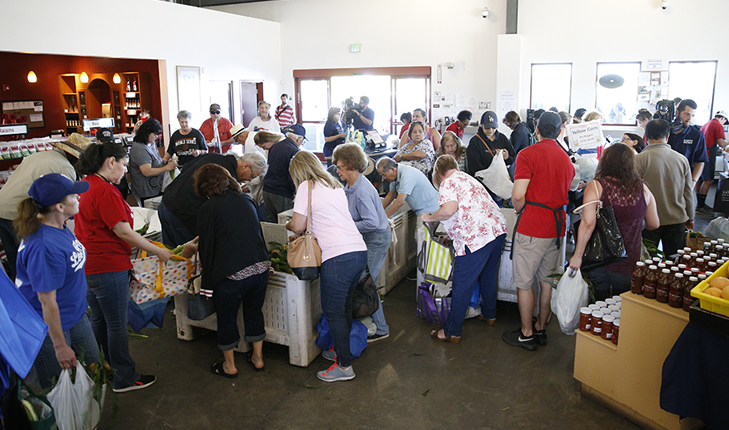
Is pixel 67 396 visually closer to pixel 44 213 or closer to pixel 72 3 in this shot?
pixel 44 213

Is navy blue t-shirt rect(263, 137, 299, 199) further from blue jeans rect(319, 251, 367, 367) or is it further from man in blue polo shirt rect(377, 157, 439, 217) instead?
blue jeans rect(319, 251, 367, 367)

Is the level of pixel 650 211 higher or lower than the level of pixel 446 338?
higher

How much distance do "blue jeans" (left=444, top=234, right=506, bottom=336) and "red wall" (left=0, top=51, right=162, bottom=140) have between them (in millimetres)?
8491

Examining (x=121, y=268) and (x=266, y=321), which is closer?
(x=121, y=268)

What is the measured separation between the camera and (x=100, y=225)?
3.08 m

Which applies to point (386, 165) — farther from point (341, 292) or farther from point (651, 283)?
point (651, 283)

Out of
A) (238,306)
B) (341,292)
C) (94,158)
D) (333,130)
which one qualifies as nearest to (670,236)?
(341,292)

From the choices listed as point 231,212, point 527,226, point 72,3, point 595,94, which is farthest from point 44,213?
point 595,94

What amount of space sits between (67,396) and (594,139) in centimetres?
469

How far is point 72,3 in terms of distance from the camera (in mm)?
8430

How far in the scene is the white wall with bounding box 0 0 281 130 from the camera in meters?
8.00

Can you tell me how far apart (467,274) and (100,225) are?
7.92 ft

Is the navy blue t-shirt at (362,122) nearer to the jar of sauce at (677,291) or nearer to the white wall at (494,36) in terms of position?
the white wall at (494,36)

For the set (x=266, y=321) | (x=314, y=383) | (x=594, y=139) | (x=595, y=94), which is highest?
(x=595, y=94)
